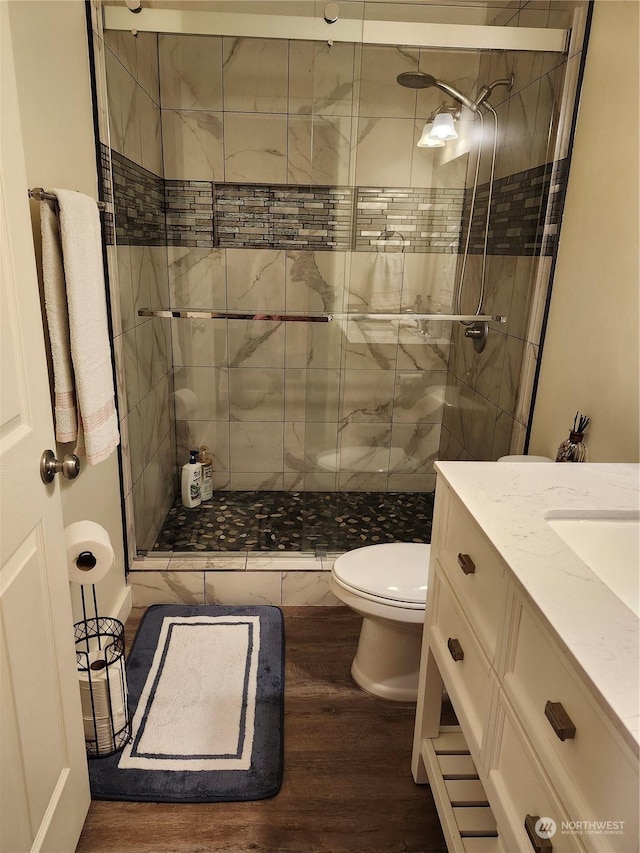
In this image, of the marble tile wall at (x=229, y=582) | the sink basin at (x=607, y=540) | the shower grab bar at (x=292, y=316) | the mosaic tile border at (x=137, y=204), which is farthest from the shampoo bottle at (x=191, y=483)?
the sink basin at (x=607, y=540)

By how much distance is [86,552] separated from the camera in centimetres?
159

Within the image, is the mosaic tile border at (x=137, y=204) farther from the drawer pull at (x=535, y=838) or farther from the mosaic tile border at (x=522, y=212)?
the drawer pull at (x=535, y=838)

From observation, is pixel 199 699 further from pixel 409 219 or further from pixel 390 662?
pixel 409 219

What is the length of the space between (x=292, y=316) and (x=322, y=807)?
1.82 m

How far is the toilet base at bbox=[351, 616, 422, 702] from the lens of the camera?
1.87m

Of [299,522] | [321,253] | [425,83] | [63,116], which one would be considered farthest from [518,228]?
[63,116]

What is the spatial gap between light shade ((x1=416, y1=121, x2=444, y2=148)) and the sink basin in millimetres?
1888

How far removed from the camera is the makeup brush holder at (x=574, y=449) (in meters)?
1.80

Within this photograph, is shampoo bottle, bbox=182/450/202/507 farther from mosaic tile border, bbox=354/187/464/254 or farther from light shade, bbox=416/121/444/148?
light shade, bbox=416/121/444/148

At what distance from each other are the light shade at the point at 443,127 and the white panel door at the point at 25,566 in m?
1.83

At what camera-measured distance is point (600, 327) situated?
5.92 feet

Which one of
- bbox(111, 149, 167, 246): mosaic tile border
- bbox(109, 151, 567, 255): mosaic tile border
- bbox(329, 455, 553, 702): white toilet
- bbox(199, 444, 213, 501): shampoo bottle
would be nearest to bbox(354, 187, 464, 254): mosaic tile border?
bbox(109, 151, 567, 255): mosaic tile border

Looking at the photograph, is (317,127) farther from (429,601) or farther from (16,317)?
(429,601)

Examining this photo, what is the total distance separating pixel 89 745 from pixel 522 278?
2178 mm
